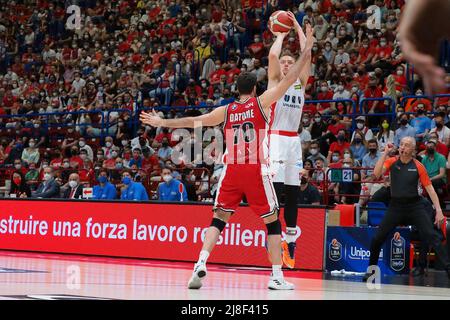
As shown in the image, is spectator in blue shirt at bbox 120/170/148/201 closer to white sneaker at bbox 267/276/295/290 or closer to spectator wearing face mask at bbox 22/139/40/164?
spectator wearing face mask at bbox 22/139/40/164

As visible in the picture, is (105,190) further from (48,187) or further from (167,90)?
(167,90)

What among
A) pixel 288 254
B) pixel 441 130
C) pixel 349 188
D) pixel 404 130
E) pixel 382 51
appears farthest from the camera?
pixel 382 51

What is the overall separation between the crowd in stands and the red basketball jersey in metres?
5.72

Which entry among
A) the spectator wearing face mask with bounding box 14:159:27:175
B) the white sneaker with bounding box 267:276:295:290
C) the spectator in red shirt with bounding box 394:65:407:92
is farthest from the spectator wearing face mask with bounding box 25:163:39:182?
the white sneaker with bounding box 267:276:295:290

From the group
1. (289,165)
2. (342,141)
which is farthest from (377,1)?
(289,165)

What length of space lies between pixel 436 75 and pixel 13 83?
90.2ft

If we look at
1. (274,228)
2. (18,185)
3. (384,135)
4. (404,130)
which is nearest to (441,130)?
(404,130)

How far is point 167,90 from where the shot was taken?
23.1 m

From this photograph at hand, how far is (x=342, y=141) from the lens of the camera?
683 inches

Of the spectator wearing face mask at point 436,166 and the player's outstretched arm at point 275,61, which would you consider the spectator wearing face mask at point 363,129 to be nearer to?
the spectator wearing face mask at point 436,166

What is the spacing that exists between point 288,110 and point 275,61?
86cm

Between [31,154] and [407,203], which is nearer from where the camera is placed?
[407,203]

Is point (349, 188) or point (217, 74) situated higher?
point (217, 74)

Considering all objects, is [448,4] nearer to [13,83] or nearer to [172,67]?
[172,67]
